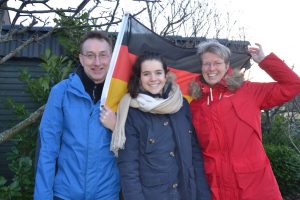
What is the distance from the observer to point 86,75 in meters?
2.88

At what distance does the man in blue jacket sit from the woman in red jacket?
0.79 meters

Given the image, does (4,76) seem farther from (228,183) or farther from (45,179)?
(228,183)

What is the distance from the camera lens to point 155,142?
2664 mm

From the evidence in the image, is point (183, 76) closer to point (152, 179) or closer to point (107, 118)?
point (107, 118)

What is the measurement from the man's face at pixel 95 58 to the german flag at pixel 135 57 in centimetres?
8

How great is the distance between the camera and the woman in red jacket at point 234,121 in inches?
112

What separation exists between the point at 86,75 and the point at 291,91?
5.50ft

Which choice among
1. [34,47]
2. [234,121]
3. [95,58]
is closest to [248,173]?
[234,121]

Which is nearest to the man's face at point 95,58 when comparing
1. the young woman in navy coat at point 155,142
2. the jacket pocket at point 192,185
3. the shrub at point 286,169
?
the young woman in navy coat at point 155,142

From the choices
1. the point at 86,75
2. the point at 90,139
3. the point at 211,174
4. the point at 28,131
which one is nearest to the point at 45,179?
the point at 90,139

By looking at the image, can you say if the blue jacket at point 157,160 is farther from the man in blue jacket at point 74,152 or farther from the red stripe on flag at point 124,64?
the red stripe on flag at point 124,64

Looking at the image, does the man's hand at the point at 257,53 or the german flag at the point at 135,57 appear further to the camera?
the man's hand at the point at 257,53

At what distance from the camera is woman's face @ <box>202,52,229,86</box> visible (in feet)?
9.92

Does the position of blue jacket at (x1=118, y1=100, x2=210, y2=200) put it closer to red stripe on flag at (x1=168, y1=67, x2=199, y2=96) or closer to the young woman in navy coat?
the young woman in navy coat
